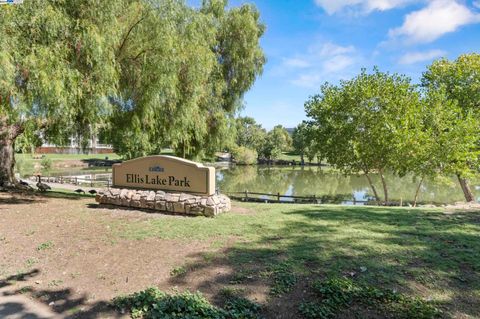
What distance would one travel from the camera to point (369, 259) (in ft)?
14.4

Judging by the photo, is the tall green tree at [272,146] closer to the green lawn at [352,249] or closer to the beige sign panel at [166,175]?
the beige sign panel at [166,175]

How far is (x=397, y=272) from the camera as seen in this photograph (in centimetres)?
398

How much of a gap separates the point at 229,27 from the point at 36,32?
935 cm

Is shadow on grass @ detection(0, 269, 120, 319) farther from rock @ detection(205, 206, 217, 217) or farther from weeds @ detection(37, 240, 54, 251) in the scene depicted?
rock @ detection(205, 206, 217, 217)

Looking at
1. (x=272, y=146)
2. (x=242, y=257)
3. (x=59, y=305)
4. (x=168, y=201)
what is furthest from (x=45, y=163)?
(x=242, y=257)

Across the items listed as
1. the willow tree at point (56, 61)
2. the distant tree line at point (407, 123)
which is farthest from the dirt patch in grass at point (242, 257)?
the distant tree line at point (407, 123)

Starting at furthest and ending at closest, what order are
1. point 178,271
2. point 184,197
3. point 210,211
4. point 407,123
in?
point 407,123, point 184,197, point 210,211, point 178,271

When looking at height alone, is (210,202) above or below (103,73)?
below

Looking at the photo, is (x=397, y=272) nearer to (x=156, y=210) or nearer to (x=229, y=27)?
(x=156, y=210)

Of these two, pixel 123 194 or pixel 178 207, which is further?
pixel 123 194

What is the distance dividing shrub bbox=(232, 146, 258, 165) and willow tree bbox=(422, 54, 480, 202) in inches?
1626

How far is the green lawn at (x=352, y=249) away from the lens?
3.72 metres

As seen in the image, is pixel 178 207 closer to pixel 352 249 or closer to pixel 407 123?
pixel 352 249

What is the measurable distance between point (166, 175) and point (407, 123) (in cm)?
1233
